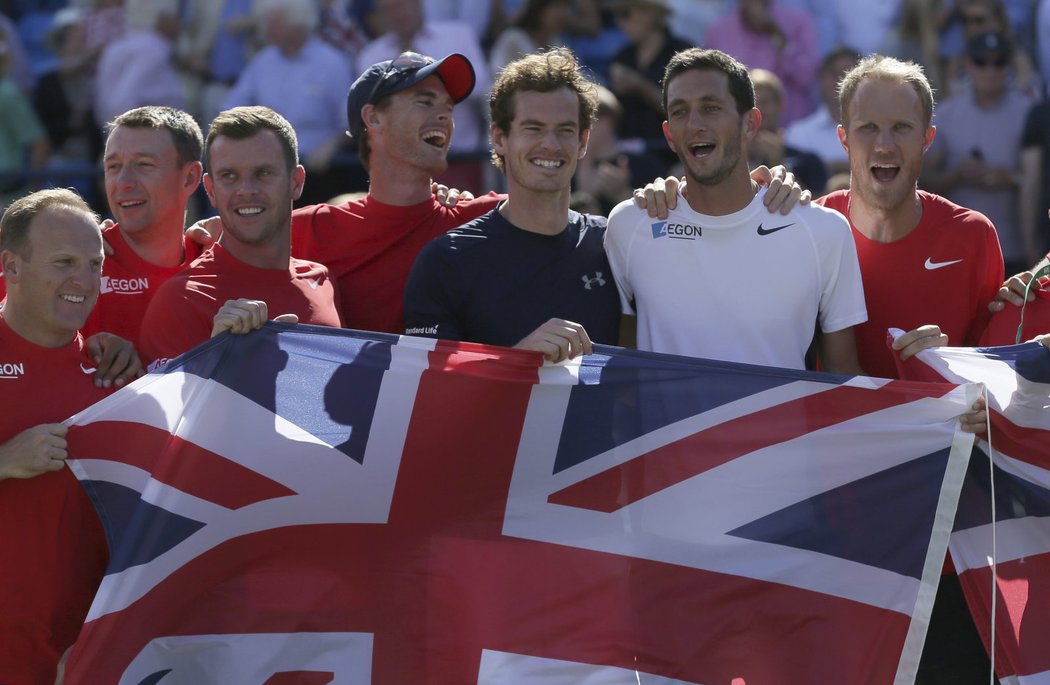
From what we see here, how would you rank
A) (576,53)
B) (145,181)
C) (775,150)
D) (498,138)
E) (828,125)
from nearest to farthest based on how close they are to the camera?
(498,138) < (145,181) < (775,150) < (828,125) < (576,53)

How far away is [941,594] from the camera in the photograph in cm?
464

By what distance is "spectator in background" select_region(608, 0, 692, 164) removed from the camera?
9.27 m

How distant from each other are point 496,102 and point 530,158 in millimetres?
327

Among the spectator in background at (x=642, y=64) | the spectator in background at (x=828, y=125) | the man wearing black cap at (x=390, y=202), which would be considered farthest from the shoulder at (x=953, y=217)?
the spectator in background at (x=642, y=64)

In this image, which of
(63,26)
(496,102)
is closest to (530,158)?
(496,102)

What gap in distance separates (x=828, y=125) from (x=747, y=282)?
4.70 metres

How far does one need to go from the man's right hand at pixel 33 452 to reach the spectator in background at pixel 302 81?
198 inches

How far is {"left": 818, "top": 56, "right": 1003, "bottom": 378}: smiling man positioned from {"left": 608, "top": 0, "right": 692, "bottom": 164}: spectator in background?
3939 millimetres

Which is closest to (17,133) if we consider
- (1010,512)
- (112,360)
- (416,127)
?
(416,127)

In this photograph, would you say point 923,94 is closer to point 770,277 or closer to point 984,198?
point 770,277

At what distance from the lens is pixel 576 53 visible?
32.8 feet

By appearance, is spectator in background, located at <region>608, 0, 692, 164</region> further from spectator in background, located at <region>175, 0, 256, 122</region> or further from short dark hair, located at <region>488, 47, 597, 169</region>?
short dark hair, located at <region>488, 47, 597, 169</region>

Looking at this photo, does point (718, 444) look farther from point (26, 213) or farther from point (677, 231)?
point (26, 213)

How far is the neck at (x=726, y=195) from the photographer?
4.82m
